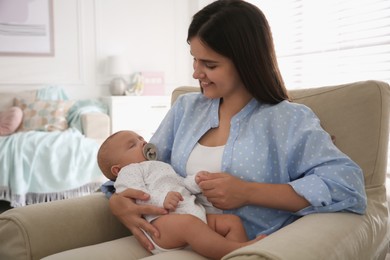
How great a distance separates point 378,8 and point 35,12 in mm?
3419

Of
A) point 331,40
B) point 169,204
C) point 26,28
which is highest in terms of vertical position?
point 26,28

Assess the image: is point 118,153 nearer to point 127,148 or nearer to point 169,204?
point 127,148

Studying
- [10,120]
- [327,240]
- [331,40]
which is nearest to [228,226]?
[327,240]

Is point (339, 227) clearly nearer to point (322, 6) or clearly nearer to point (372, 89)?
point (372, 89)

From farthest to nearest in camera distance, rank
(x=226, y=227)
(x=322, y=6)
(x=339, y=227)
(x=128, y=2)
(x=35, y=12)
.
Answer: (x=128, y=2) < (x=35, y=12) < (x=322, y=6) < (x=226, y=227) < (x=339, y=227)

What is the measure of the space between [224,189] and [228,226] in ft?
0.39

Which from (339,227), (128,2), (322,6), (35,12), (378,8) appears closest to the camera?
(339,227)

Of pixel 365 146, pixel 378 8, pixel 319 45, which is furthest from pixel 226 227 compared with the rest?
pixel 319 45

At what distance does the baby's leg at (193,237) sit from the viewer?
1086mm

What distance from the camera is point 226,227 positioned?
1.19m

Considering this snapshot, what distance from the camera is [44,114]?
3885 millimetres

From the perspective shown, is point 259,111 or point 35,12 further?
point 35,12

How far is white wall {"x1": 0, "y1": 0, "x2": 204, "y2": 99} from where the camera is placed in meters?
4.54

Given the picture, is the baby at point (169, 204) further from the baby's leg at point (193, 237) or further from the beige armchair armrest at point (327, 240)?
the beige armchair armrest at point (327, 240)
